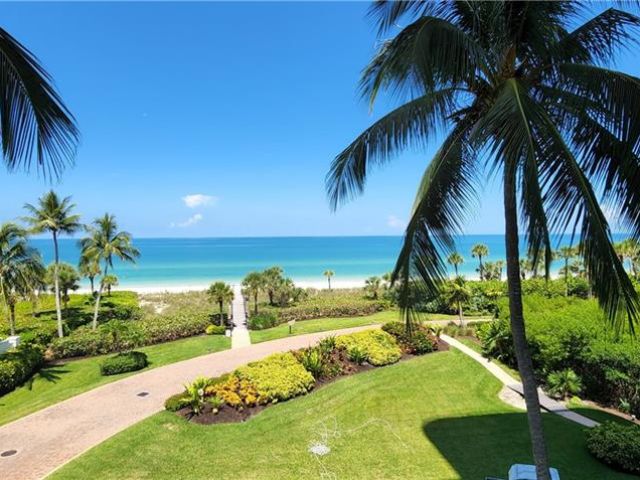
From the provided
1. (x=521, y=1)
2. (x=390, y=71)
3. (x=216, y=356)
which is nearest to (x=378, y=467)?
(x=390, y=71)

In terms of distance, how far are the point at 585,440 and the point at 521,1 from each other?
36.3 ft

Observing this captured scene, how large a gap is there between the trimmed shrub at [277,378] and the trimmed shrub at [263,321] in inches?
374

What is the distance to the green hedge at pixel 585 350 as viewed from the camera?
12227 millimetres

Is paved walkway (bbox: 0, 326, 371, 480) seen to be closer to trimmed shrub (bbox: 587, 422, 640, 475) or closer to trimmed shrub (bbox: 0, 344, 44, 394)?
trimmed shrub (bbox: 0, 344, 44, 394)

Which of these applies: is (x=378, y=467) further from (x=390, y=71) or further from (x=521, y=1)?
(x=521, y=1)

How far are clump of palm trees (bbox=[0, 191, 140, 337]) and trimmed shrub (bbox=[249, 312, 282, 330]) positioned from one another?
995 cm

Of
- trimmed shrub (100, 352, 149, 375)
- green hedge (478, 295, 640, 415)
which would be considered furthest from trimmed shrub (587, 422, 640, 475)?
trimmed shrub (100, 352, 149, 375)

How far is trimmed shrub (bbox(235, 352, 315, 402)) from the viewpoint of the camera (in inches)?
523

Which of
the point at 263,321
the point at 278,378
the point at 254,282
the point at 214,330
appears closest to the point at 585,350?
the point at 278,378

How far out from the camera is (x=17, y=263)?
1994 cm

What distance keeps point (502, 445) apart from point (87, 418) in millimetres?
12166

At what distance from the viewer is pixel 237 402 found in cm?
1251

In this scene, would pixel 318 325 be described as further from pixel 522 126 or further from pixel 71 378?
pixel 522 126

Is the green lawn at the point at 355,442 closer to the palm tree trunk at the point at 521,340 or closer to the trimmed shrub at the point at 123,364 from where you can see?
the palm tree trunk at the point at 521,340
